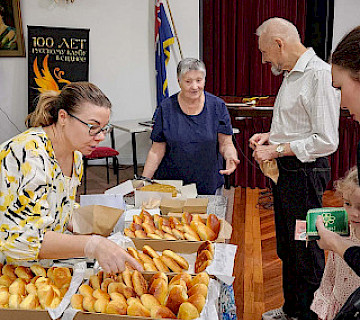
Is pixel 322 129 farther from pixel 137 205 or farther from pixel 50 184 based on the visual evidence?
pixel 50 184

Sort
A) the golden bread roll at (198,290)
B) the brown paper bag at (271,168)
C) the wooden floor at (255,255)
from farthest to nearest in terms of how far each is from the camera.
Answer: the wooden floor at (255,255) → the brown paper bag at (271,168) → the golden bread roll at (198,290)

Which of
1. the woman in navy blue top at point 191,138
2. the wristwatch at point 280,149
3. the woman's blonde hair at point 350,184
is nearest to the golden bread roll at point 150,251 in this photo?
the woman's blonde hair at point 350,184

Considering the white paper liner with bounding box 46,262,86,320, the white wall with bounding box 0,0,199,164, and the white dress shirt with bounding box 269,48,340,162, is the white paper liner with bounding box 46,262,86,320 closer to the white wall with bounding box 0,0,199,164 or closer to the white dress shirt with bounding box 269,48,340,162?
the white dress shirt with bounding box 269,48,340,162

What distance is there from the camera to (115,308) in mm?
1255

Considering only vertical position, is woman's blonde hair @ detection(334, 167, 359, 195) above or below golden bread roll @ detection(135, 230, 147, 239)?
above

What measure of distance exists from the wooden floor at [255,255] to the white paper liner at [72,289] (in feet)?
5.31

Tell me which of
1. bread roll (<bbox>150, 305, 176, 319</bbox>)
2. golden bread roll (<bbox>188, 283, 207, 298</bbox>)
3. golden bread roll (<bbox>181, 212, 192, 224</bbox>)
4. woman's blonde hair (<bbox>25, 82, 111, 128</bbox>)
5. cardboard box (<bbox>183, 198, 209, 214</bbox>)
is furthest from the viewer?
cardboard box (<bbox>183, 198, 209, 214</bbox>)

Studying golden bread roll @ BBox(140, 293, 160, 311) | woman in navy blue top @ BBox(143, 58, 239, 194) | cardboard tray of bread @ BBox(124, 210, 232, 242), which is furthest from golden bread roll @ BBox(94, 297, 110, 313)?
woman in navy blue top @ BBox(143, 58, 239, 194)

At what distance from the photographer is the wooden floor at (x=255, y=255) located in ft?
9.90

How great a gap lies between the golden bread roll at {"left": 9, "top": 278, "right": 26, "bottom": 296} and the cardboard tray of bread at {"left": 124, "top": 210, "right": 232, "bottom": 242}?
49cm

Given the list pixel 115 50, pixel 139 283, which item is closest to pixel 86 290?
pixel 139 283

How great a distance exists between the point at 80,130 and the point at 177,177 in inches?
47.1

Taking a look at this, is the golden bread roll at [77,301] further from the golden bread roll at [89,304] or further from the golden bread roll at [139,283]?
the golden bread roll at [139,283]

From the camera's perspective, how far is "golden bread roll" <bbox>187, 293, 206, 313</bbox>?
4.20 feet
